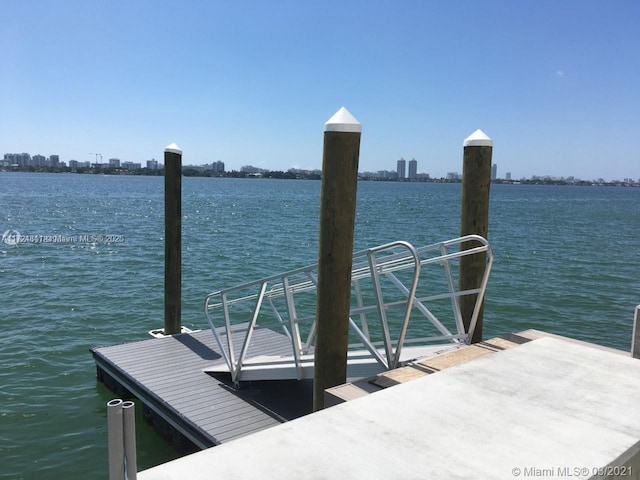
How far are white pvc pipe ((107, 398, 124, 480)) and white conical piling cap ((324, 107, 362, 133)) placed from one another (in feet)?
10.1

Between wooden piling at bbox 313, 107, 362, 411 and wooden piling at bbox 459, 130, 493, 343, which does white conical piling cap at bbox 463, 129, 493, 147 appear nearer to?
wooden piling at bbox 459, 130, 493, 343

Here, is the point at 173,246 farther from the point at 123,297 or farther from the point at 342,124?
the point at 342,124

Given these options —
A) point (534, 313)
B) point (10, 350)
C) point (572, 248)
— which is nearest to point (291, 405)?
point (10, 350)

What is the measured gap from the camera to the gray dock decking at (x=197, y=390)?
636cm

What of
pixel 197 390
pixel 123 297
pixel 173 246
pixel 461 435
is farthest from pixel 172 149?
pixel 461 435

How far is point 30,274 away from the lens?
57.8 feet

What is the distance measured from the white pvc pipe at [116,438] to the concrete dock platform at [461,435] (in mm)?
476

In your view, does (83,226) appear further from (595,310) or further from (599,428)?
(599,428)

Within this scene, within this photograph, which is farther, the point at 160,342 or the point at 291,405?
the point at 160,342

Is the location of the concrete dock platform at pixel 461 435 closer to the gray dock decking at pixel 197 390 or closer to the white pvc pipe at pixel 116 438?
the white pvc pipe at pixel 116 438

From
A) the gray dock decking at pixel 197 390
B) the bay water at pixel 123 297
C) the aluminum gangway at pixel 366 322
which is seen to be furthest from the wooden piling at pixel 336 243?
the bay water at pixel 123 297

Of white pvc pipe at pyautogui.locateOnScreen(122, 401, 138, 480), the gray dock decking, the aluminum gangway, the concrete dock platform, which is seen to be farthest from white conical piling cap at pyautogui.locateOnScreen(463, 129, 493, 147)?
white pvc pipe at pyautogui.locateOnScreen(122, 401, 138, 480)

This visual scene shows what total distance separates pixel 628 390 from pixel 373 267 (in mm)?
2256

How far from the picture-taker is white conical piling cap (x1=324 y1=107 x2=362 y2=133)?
462 centimetres
